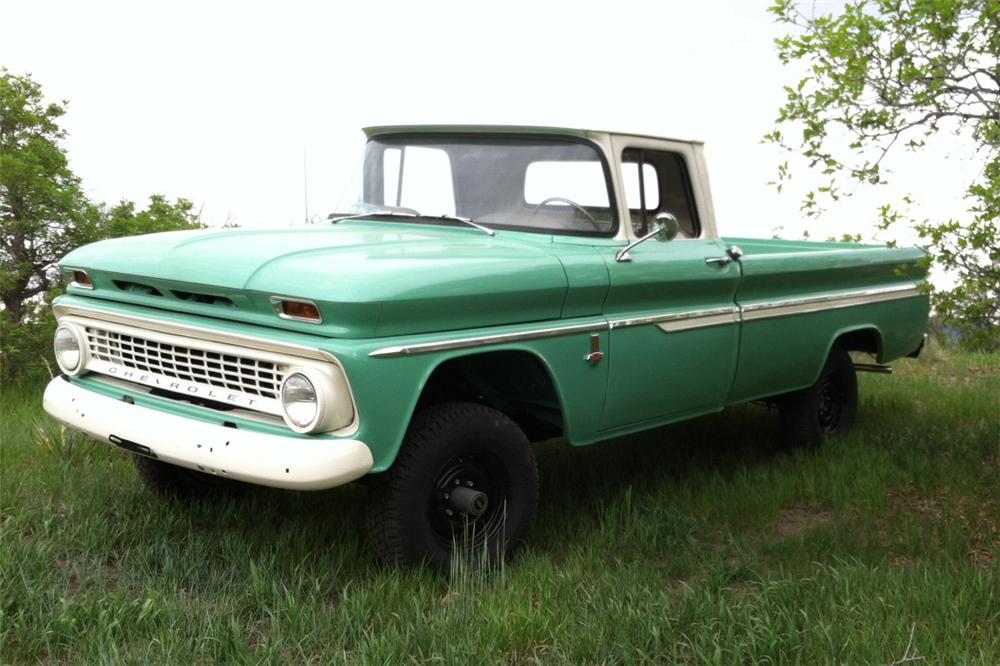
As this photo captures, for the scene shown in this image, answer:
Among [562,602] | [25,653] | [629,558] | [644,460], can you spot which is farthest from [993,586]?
[25,653]

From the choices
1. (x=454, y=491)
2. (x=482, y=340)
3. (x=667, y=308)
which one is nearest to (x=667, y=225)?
(x=667, y=308)

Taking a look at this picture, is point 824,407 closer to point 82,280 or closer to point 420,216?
point 420,216

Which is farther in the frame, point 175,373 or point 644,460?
point 644,460

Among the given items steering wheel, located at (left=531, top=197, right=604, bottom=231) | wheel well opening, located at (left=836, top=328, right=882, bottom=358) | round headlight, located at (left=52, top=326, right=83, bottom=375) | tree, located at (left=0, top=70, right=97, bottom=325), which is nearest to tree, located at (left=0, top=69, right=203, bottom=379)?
tree, located at (left=0, top=70, right=97, bottom=325)

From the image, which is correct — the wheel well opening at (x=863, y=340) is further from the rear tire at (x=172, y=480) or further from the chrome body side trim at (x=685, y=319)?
the rear tire at (x=172, y=480)

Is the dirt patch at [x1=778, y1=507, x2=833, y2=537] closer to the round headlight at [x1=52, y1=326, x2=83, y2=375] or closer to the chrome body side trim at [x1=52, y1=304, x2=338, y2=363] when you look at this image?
the chrome body side trim at [x1=52, y1=304, x2=338, y2=363]

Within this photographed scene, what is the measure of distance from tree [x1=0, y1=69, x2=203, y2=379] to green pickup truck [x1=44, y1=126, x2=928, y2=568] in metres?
3.30

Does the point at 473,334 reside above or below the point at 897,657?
above

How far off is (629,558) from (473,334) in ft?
4.33

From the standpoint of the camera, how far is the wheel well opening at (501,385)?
4473mm

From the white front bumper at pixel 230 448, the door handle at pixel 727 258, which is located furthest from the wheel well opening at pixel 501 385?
the door handle at pixel 727 258

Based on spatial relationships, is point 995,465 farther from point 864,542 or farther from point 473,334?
point 473,334

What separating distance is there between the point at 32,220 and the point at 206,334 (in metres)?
4.63

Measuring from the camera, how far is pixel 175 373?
14.2 feet
